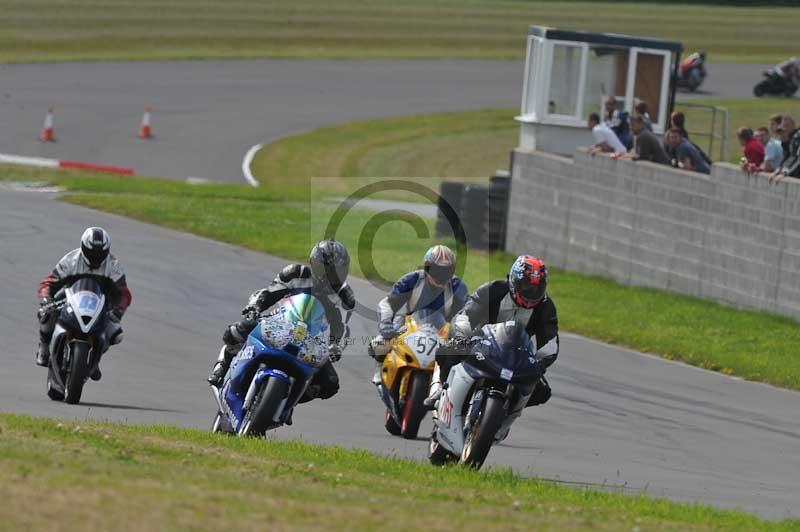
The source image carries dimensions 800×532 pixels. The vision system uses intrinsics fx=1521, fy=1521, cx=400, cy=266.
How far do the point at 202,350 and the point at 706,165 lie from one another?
8.59 metres

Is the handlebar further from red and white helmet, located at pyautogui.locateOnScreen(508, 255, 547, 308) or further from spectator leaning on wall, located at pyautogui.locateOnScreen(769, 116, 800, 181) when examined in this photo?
spectator leaning on wall, located at pyautogui.locateOnScreen(769, 116, 800, 181)

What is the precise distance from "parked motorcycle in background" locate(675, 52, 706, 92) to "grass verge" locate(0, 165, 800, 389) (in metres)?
17.1

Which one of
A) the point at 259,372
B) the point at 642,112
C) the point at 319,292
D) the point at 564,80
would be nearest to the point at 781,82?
the point at 564,80

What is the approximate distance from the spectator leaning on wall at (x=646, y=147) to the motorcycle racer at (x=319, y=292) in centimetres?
1168

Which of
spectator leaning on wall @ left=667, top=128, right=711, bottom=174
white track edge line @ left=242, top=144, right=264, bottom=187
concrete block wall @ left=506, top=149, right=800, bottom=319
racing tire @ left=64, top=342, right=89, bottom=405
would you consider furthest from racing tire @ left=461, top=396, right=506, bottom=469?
white track edge line @ left=242, top=144, right=264, bottom=187

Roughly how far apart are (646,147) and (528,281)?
494 inches

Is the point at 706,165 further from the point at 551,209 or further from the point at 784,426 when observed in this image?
the point at 784,426

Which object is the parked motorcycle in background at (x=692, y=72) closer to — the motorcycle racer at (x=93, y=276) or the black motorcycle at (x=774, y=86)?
the black motorcycle at (x=774, y=86)

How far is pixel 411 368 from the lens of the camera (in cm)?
1230

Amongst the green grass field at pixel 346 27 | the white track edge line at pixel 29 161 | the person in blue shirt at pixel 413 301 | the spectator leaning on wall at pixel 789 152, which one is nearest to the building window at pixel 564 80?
the spectator leaning on wall at pixel 789 152

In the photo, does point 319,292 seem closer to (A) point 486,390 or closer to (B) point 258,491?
(A) point 486,390

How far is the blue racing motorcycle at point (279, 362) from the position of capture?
10758 mm

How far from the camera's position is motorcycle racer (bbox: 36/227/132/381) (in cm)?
1309

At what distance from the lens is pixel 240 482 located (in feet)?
26.8
